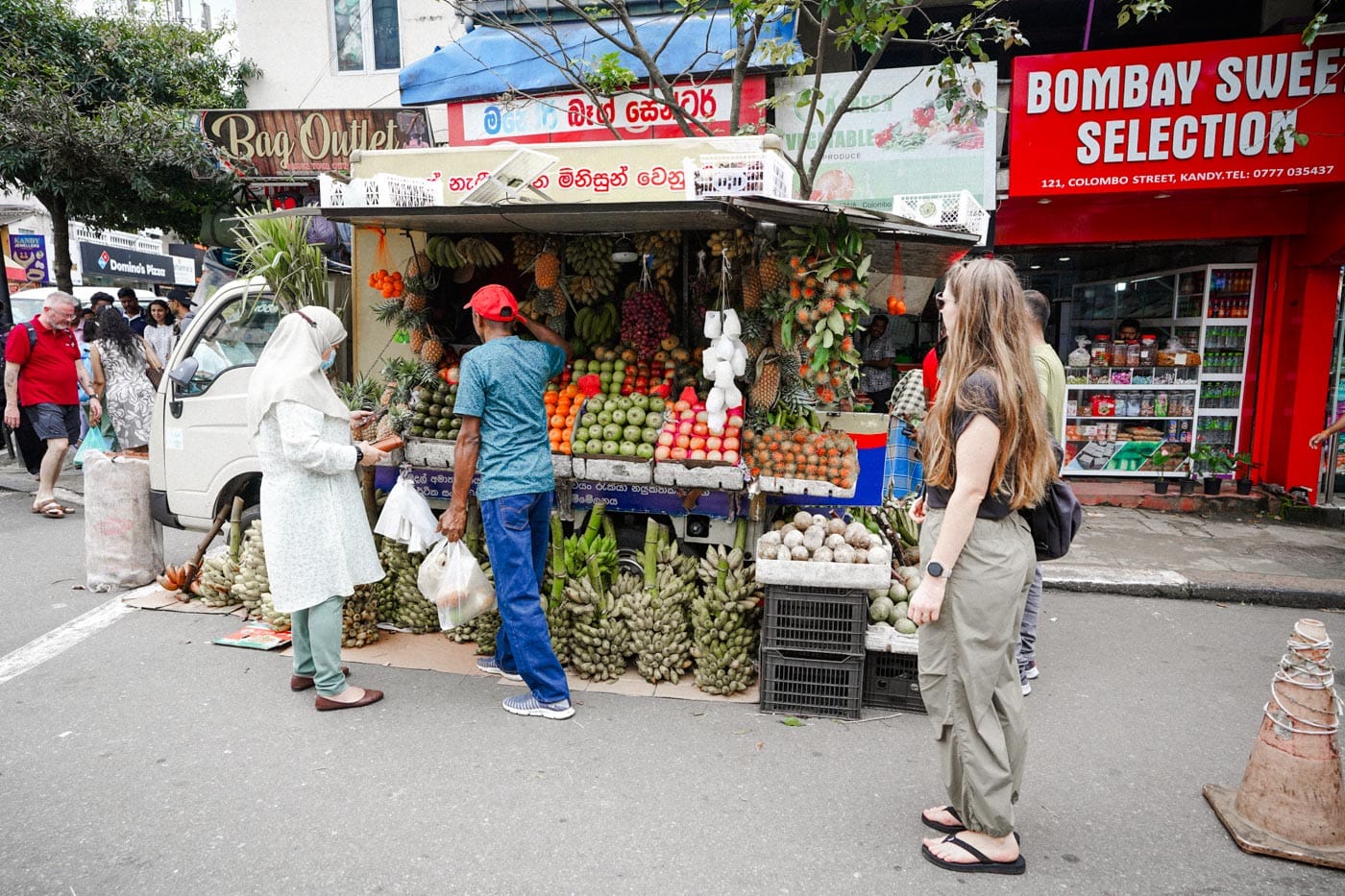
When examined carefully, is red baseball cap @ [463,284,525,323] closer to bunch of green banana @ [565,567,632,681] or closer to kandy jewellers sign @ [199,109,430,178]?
bunch of green banana @ [565,567,632,681]

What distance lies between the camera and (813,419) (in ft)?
15.5

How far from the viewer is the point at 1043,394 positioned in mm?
3502

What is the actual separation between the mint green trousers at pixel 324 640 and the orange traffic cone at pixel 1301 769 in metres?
3.86

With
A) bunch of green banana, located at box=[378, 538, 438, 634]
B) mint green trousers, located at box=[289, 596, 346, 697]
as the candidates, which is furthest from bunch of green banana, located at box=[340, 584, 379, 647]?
mint green trousers, located at box=[289, 596, 346, 697]

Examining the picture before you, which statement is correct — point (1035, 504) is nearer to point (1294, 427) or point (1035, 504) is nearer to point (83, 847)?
point (83, 847)

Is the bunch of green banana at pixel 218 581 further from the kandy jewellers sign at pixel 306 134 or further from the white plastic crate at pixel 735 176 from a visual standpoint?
the kandy jewellers sign at pixel 306 134

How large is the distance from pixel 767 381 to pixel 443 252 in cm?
235

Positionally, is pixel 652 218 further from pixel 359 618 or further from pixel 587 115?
pixel 587 115

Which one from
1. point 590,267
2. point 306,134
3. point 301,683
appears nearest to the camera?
point 301,683

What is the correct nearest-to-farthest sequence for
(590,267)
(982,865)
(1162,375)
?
(982,865)
(590,267)
(1162,375)

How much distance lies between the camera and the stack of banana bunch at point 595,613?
4355 millimetres

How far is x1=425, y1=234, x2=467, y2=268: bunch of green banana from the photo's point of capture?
530 cm

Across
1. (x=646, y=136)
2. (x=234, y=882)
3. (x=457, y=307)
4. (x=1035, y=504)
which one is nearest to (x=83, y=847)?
(x=234, y=882)

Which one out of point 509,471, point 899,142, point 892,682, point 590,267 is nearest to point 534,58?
point 899,142
